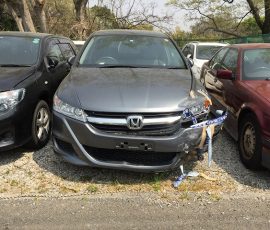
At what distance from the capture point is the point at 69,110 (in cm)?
441

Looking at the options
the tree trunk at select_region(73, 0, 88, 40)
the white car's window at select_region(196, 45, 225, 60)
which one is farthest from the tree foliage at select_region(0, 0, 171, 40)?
the white car's window at select_region(196, 45, 225, 60)

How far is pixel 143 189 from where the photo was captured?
172 inches

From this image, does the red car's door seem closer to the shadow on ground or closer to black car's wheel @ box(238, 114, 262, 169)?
black car's wheel @ box(238, 114, 262, 169)

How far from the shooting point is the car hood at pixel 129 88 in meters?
4.27

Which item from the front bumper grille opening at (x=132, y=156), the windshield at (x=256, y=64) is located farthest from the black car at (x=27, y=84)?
the windshield at (x=256, y=64)

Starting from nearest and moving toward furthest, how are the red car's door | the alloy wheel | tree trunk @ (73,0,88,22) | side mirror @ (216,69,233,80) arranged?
1. the alloy wheel
2. side mirror @ (216,69,233,80)
3. the red car's door
4. tree trunk @ (73,0,88,22)

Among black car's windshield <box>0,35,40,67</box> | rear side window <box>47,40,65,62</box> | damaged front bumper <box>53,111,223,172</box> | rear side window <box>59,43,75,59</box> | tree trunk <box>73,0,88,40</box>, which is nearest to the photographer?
damaged front bumper <box>53,111,223,172</box>

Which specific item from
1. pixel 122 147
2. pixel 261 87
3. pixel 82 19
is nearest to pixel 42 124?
pixel 122 147

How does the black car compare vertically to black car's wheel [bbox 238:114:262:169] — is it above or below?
above

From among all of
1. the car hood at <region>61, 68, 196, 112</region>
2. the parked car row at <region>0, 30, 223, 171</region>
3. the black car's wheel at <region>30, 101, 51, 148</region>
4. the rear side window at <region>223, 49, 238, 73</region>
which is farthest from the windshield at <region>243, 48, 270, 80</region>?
the black car's wheel at <region>30, 101, 51, 148</region>

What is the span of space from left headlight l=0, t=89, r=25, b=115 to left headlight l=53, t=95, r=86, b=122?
61 cm

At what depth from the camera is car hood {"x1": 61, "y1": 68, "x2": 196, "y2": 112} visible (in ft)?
14.0

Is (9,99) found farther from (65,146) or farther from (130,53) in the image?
(130,53)

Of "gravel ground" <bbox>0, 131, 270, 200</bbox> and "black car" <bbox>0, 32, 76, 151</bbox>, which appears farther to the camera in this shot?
"black car" <bbox>0, 32, 76, 151</bbox>
